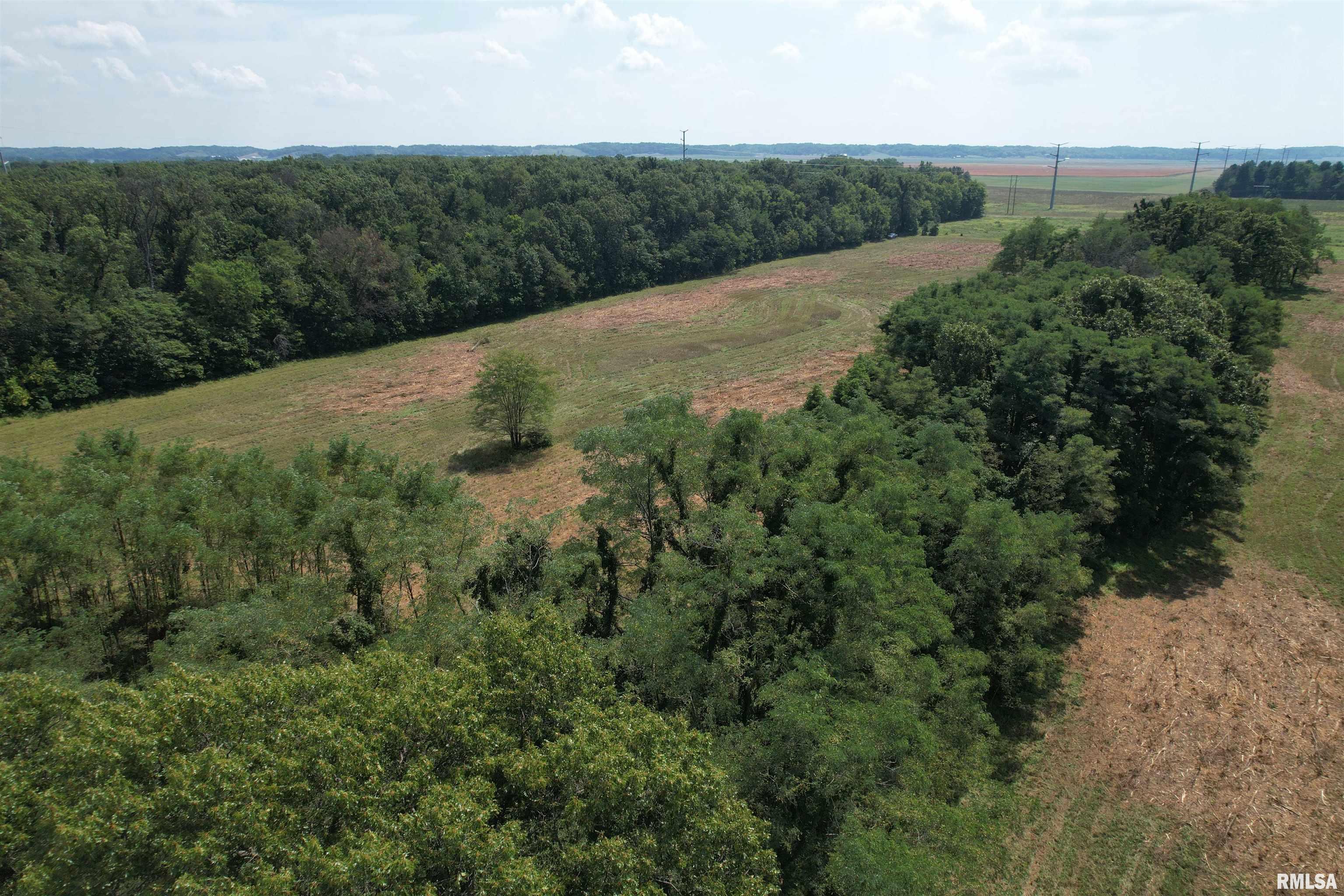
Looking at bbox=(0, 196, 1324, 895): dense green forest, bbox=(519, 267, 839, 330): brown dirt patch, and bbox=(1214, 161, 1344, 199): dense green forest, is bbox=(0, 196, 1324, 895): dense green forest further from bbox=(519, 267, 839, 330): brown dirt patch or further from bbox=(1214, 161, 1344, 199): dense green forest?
bbox=(1214, 161, 1344, 199): dense green forest

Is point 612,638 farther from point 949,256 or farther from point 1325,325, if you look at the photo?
point 949,256

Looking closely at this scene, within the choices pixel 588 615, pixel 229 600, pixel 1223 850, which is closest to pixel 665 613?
pixel 588 615

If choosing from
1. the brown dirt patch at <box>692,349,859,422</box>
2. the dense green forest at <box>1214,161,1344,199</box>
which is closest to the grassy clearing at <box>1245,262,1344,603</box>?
the brown dirt patch at <box>692,349,859,422</box>

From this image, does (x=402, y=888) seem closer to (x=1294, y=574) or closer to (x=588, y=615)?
(x=588, y=615)

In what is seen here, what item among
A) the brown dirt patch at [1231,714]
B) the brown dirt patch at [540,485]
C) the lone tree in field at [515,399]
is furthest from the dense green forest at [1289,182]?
the brown dirt patch at [540,485]

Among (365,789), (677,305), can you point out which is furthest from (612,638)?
(677,305)
